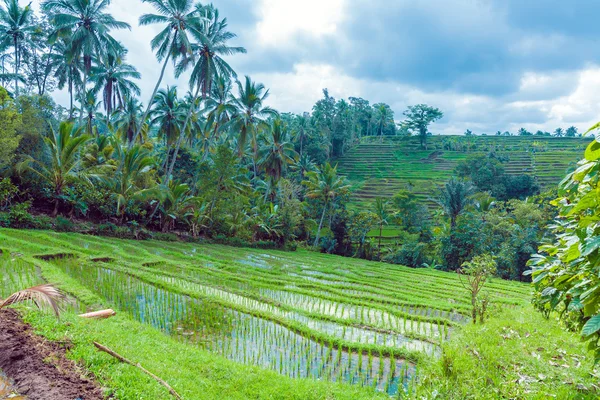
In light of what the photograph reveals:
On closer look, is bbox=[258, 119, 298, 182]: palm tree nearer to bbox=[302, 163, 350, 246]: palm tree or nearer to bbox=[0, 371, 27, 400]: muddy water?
bbox=[302, 163, 350, 246]: palm tree

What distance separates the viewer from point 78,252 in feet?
35.2

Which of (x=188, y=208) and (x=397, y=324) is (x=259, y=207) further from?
(x=397, y=324)

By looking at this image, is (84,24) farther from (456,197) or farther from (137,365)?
(456,197)

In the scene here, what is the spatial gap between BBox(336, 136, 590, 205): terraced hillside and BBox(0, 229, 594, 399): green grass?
116 feet

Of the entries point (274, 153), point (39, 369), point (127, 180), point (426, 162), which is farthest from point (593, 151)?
point (426, 162)

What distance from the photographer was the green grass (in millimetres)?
4066

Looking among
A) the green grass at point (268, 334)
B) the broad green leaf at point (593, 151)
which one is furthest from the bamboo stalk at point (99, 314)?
the broad green leaf at point (593, 151)

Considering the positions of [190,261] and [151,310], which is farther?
[190,261]

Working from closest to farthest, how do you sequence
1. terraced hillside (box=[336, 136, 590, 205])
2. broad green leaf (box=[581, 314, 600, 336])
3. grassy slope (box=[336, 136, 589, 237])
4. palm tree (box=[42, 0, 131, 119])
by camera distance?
broad green leaf (box=[581, 314, 600, 336])
palm tree (box=[42, 0, 131, 119])
grassy slope (box=[336, 136, 589, 237])
terraced hillside (box=[336, 136, 590, 205])

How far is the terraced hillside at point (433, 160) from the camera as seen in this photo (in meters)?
47.6

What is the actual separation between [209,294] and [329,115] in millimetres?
43389

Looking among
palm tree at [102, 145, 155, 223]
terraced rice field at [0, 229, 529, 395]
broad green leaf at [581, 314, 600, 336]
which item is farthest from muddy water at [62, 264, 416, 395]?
palm tree at [102, 145, 155, 223]

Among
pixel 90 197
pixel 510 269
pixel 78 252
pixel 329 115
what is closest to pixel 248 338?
pixel 78 252

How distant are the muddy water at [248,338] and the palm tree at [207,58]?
13.9 m
